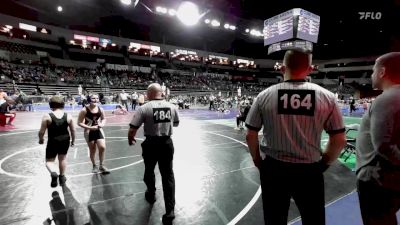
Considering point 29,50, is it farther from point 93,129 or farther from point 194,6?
point 93,129

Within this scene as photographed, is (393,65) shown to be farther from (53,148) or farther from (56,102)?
(53,148)

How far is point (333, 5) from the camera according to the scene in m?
22.6

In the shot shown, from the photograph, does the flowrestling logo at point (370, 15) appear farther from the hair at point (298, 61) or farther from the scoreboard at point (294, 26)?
the hair at point (298, 61)

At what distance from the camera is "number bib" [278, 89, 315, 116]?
2.47 m

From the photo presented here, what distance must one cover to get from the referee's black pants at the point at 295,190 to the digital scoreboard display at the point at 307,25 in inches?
970

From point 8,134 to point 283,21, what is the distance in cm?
2311

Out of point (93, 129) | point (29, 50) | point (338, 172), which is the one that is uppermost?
point (29, 50)

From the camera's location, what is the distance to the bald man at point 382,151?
225 cm

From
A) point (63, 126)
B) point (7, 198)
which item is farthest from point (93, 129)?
point (7, 198)

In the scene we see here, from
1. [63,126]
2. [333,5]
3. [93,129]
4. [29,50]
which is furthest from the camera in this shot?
[29,50]

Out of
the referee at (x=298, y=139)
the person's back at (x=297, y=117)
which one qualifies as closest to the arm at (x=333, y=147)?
the referee at (x=298, y=139)

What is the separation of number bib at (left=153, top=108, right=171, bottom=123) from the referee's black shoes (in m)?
1.49

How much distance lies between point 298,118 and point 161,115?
268cm

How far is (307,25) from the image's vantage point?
25.3 meters
